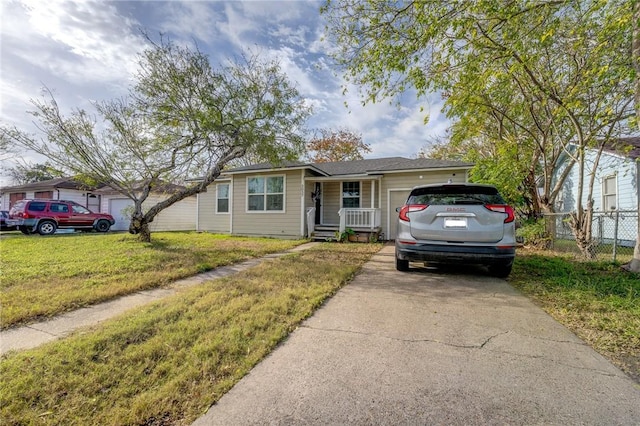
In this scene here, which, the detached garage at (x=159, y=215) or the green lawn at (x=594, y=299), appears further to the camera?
the detached garage at (x=159, y=215)

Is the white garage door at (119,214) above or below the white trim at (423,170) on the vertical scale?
below

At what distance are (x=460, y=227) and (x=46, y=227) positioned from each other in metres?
17.3

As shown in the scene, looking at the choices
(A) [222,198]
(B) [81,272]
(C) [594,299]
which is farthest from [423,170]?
(B) [81,272]

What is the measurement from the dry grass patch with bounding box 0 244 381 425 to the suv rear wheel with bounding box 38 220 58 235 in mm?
14221

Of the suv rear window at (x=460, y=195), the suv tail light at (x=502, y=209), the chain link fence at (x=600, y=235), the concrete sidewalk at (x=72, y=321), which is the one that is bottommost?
the concrete sidewalk at (x=72, y=321)

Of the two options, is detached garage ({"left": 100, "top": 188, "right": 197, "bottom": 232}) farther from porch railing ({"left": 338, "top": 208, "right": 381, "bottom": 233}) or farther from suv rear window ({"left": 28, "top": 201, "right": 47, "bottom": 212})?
porch railing ({"left": 338, "top": 208, "right": 381, "bottom": 233})

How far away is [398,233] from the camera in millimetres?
5164

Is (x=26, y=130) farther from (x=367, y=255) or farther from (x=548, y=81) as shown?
(x=548, y=81)

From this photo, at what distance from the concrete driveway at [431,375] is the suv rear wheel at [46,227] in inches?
628

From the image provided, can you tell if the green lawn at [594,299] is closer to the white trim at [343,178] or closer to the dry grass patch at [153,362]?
the dry grass patch at [153,362]

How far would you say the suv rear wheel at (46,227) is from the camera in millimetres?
12945

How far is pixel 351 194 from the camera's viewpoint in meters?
12.4

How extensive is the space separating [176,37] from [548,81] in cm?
894

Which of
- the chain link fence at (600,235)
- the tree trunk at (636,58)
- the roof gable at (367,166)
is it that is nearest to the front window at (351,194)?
the roof gable at (367,166)
